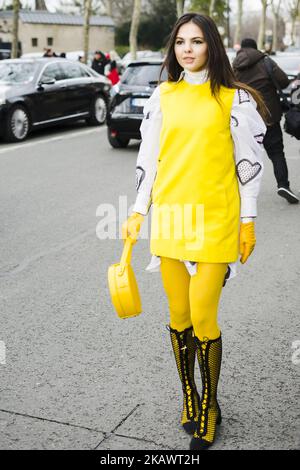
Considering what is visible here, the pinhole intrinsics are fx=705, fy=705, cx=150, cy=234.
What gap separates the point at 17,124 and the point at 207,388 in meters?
11.7

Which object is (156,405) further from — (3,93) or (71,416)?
(3,93)

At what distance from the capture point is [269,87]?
316 inches

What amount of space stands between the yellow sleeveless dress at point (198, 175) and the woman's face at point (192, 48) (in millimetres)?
89

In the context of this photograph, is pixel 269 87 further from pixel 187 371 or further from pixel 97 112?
pixel 97 112

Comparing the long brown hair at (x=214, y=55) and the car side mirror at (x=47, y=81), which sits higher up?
the long brown hair at (x=214, y=55)

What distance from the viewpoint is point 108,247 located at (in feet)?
21.8

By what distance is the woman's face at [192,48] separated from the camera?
9.70ft

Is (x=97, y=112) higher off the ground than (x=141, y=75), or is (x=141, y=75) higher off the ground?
(x=141, y=75)

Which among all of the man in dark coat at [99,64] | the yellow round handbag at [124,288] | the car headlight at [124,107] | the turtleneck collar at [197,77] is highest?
the turtleneck collar at [197,77]

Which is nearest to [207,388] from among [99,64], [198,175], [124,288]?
[124,288]

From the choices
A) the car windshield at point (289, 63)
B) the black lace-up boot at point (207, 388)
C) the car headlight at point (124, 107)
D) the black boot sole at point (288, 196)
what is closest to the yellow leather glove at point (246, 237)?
the black lace-up boot at point (207, 388)

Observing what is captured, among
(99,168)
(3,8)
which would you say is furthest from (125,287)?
(3,8)

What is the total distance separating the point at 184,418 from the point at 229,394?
434 mm

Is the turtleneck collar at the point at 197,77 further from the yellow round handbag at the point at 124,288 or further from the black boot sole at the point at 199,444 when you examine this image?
the black boot sole at the point at 199,444
